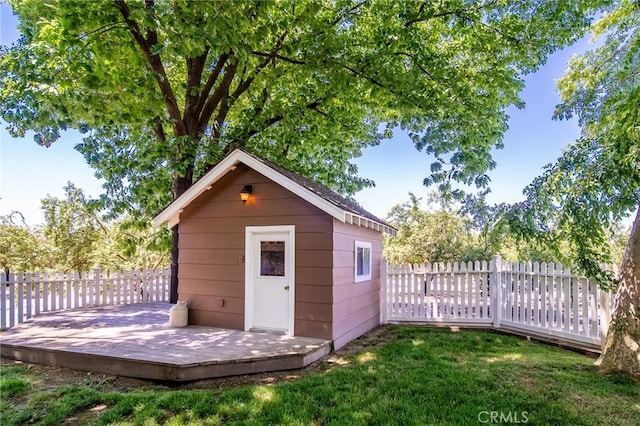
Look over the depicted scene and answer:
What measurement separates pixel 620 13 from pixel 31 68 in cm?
1373

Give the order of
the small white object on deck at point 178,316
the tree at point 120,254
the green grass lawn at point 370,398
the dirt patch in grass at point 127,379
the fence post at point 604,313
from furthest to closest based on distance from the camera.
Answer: the tree at point 120,254
the small white object on deck at point 178,316
the fence post at point 604,313
the dirt patch in grass at point 127,379
the green grass lawn at point 370,398

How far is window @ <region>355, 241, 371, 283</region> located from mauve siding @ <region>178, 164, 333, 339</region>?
141 cm

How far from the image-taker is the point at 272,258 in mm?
6395

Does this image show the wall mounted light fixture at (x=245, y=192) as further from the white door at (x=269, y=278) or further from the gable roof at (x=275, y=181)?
the white door at (x=269, y=278)

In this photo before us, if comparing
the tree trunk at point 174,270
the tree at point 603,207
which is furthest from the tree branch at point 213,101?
the tree at point 603,207

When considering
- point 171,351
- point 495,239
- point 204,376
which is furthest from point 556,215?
point 171,351

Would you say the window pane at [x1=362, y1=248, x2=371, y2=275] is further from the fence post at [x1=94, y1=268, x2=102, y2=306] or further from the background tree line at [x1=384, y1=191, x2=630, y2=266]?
the fence post at [x1=94, y1=268, x2=102, y2=306]

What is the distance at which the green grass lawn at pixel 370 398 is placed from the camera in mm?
3390

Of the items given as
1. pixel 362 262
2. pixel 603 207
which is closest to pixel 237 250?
pixel 362 262

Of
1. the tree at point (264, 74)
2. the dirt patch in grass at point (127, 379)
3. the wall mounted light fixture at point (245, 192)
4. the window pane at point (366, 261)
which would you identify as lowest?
the dirt patch in grass at point (127, 379)

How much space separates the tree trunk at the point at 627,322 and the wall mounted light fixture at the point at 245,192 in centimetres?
599

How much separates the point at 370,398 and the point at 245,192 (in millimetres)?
4124

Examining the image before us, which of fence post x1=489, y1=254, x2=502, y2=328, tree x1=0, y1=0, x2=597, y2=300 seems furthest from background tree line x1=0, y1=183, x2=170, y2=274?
→ fence post x1=489, y1=254, x2=502, y2=328

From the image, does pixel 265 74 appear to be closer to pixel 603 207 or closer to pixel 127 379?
pixel 127 379
